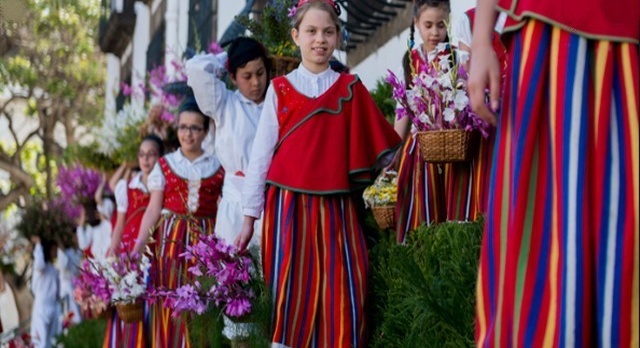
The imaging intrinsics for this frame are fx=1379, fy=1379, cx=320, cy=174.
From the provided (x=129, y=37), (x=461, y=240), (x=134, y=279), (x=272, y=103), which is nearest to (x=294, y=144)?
(x=272, y=103)

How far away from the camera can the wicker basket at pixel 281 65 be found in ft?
23.0

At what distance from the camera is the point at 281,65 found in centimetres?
704

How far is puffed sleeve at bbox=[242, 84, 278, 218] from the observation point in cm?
545

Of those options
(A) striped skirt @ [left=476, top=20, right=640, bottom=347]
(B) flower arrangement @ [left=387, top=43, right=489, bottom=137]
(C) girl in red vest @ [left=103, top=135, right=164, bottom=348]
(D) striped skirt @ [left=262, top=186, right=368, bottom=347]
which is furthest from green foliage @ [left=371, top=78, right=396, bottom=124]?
(A) striped skirt @ [left=476, top=20, right=640, bottom=347]

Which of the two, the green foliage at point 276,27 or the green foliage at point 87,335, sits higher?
the green foliage at point 276,27

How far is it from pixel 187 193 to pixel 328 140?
228cm

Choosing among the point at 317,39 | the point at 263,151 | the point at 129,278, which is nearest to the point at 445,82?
the point at 317,39

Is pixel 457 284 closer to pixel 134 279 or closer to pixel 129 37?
pixel 134 279

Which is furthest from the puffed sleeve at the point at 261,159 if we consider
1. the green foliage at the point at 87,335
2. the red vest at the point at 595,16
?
the green foliage at the point at 87,335

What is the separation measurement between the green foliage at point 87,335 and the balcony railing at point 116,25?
13389 mm

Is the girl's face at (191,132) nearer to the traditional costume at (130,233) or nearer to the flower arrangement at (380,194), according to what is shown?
the traditional costume at (130,233)

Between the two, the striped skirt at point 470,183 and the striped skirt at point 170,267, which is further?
the striped skirt at point 170,267

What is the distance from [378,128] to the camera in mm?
5453

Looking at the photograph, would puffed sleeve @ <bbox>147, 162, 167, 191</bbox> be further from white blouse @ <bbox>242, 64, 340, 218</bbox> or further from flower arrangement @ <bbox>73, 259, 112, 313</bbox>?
white blouse @ <bbox>242, 64, 340, 218</bbox>
